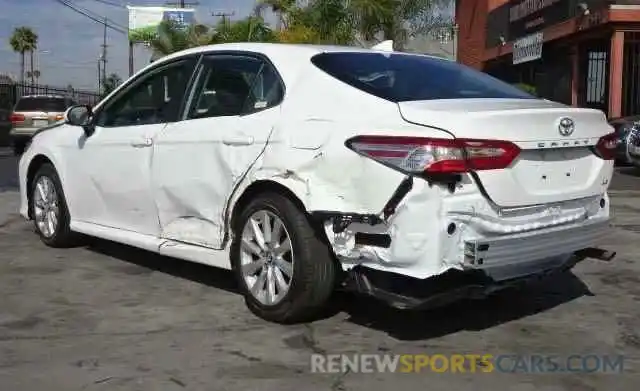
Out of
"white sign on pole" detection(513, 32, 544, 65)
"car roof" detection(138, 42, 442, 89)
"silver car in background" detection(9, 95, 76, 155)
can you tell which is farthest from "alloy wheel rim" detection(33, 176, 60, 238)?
"white sign on pole" detection(513, 32, 544, 65)

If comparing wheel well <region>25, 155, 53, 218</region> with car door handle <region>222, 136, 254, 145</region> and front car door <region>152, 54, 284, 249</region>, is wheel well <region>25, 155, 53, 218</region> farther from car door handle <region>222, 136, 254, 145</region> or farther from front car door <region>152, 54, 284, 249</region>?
car door handle <region>222, 136, 254, 145</region>

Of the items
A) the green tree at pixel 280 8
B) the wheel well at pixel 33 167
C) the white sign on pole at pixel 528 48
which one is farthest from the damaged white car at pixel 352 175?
the white sign on pole at pixel 528 48

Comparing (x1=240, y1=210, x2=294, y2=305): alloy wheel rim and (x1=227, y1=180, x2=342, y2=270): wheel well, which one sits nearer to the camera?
(x1=227, y1=180, x2=342, y2=270): wheel well

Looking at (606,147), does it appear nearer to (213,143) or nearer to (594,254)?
(594,254)

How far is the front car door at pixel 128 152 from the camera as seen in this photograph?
604cm

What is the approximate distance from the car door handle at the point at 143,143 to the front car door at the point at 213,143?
0.10 m

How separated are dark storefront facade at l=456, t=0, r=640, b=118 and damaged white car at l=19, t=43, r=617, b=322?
1749 centimetres

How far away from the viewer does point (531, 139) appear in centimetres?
454

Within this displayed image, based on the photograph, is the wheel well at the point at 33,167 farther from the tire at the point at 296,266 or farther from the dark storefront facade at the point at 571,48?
the dark storefront facade at the point at 571,48

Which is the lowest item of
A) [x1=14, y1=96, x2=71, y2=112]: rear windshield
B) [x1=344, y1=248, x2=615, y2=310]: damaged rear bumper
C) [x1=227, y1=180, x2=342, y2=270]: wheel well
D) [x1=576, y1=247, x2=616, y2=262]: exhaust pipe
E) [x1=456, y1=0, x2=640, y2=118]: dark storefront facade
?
[x1=344, y1=248, x2=615, y2=310]: damaged rear bumper

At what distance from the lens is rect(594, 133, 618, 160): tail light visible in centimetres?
509

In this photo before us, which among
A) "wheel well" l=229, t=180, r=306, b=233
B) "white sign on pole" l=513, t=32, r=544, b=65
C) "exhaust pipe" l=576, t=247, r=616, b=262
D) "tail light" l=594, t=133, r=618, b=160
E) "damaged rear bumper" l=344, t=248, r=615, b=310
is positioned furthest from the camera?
"white sign on pole" l=513, t=32, r=544, b=65

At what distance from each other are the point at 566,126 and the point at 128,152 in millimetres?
3253

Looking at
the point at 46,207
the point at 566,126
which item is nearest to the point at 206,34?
the point at 46,207
